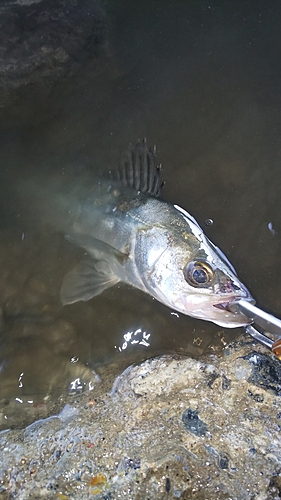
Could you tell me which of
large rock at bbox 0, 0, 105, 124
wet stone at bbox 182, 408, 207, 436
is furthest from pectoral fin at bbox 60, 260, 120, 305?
large rock at bbox 0, 0, 105, 124

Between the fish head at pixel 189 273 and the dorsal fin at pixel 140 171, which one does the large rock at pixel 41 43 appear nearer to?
the dorsal fin at pixel 140 171

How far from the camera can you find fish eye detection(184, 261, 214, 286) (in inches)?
122

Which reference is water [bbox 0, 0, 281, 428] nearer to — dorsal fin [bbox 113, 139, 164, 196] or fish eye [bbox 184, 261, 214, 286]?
dorsal fin [bbox 113, 139, 164, 196]

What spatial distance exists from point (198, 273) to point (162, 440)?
121 cm

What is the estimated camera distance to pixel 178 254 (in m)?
3.29

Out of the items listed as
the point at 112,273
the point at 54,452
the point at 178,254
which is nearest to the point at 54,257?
the point at 112,273

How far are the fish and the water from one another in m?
0.16

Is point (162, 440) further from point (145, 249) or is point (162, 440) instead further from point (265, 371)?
point (145, 249)

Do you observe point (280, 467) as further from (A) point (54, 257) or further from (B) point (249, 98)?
(B) point (249, 98)

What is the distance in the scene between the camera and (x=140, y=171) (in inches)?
144

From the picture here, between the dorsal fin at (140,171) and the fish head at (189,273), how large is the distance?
0.36m

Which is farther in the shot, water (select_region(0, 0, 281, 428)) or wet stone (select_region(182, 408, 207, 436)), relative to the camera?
water (select_region(0, 0, 281, 428))

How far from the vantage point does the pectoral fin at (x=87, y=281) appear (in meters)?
3.54

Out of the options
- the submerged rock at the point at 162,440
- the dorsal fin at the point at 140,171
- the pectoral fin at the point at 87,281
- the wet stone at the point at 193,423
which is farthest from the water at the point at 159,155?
the wet stone at the point at 193,423
